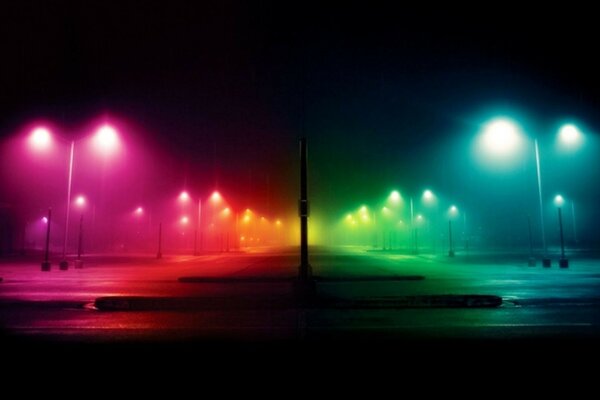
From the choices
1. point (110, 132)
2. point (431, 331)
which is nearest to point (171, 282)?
point (110, 132)

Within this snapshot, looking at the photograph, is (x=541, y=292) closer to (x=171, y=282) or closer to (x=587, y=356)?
(x=587, y=356)

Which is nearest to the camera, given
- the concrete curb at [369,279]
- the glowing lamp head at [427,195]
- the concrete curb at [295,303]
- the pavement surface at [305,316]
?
the pavement surface at [305,316]

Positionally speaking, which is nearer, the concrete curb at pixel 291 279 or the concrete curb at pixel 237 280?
the concrete curb at pixel 291 279

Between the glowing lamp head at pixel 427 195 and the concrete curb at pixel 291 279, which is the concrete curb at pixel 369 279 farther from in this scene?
the glowing lamp head at pixel 427 195

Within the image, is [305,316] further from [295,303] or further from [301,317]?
[295,303]

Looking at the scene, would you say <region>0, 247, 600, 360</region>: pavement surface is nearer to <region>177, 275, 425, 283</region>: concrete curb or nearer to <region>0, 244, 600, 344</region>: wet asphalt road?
<region>0, 244, 600, 344</region>: wet asphalt road

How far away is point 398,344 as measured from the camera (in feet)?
28.9

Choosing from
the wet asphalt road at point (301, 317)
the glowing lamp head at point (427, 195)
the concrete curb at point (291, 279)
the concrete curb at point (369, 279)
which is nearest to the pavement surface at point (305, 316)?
the wet asphalt road at point (301, 317)

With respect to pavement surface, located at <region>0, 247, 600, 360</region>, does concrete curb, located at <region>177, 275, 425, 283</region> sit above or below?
above

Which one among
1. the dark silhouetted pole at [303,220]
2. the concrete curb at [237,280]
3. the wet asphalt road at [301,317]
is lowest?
the wet asphalt road at [301,317]

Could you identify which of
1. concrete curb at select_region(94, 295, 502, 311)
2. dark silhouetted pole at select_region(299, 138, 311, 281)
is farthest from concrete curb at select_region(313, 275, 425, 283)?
concrete curb at select_region(94, 295, 502, 311)

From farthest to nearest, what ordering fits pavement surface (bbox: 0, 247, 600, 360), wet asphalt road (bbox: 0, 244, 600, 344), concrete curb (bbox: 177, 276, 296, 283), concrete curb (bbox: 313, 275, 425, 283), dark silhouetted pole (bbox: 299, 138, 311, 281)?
1. concrete curb (bbox: 177, 276, 296, 283)
2. concrete curb (bbox: 313, 275, 425, 283)
3. dark silhouetted pole (bbox: 299, 138, 311, 281)
4. wet asphalt road (bbox: 0, 244, 600, 344)
5. pavement surface (bbox: 0, 247, 600, 360)

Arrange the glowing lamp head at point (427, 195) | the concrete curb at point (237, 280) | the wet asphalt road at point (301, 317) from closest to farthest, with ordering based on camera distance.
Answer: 1. the wet asphalt road at point (301, 317)
2. the concrete curb at point (237, 280)
3. the glowing lamp head at point (427, 195)

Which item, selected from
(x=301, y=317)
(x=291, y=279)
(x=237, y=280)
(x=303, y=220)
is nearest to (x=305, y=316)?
(x=301, y=317)
